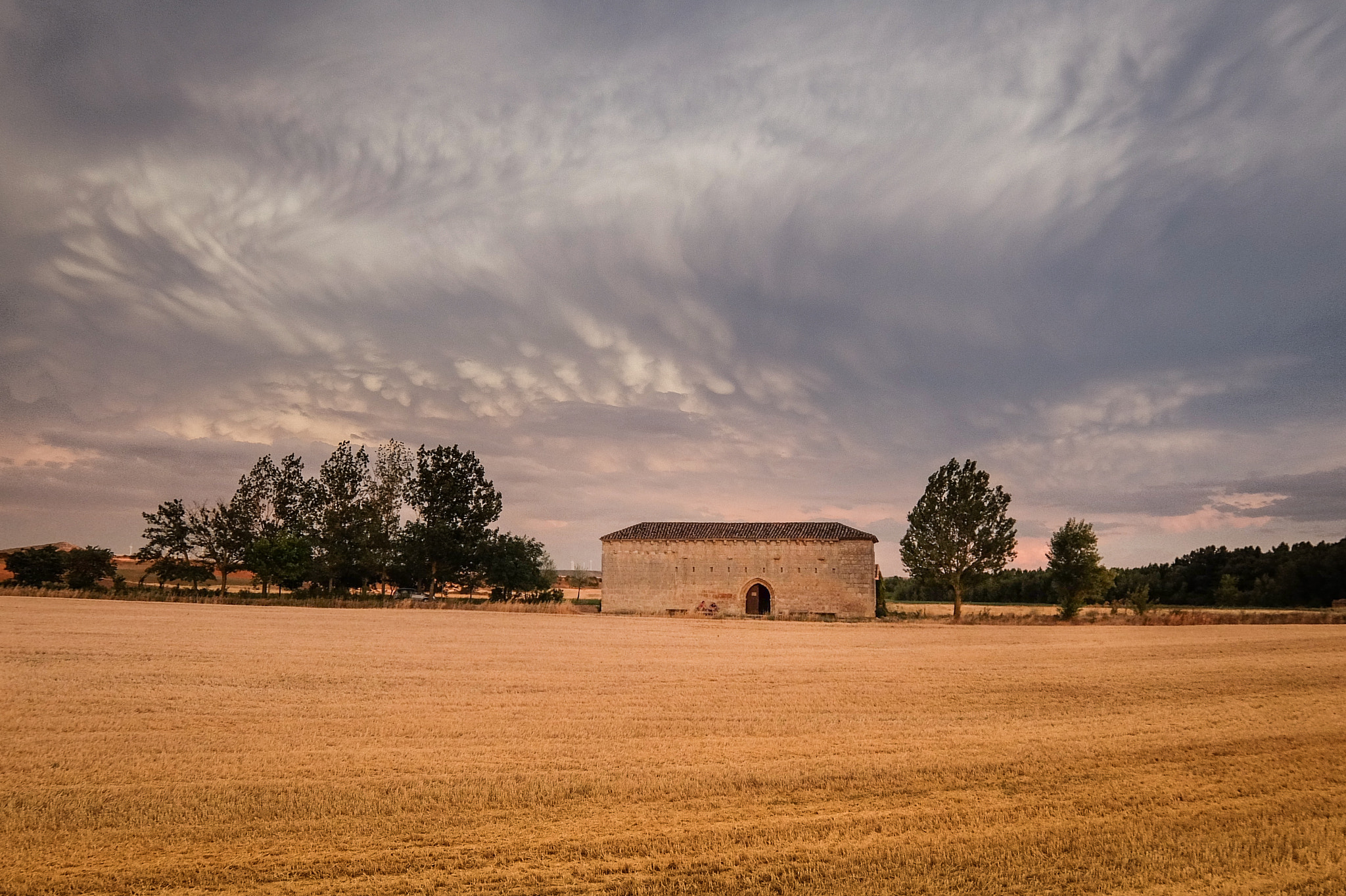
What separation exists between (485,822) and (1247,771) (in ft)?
32.4

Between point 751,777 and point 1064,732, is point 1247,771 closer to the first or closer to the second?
point 1064,732

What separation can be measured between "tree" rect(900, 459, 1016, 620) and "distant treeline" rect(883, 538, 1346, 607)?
9.06ft

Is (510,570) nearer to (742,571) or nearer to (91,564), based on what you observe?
(742,571)

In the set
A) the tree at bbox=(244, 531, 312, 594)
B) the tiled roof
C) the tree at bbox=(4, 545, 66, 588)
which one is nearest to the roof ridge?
the tiled roof

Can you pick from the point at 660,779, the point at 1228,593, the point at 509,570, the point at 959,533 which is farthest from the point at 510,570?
the point at 1228,593

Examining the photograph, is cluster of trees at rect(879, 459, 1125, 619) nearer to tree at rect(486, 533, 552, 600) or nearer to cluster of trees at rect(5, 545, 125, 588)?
tree at rect(486, 533, 552, 600)

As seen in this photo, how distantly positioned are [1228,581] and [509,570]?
76035mm

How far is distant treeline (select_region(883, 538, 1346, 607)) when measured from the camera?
7794cm

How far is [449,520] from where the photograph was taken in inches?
2726

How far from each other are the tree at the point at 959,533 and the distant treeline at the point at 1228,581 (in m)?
2.76

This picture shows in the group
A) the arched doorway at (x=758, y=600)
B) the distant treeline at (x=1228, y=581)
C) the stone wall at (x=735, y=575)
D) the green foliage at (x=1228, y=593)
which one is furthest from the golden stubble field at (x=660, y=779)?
the green foliage at (x=1228, y=593)

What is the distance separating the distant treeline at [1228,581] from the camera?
77.9m

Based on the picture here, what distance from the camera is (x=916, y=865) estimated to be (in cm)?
686

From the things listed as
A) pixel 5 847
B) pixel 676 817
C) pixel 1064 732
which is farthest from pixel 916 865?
pixel 5 847
